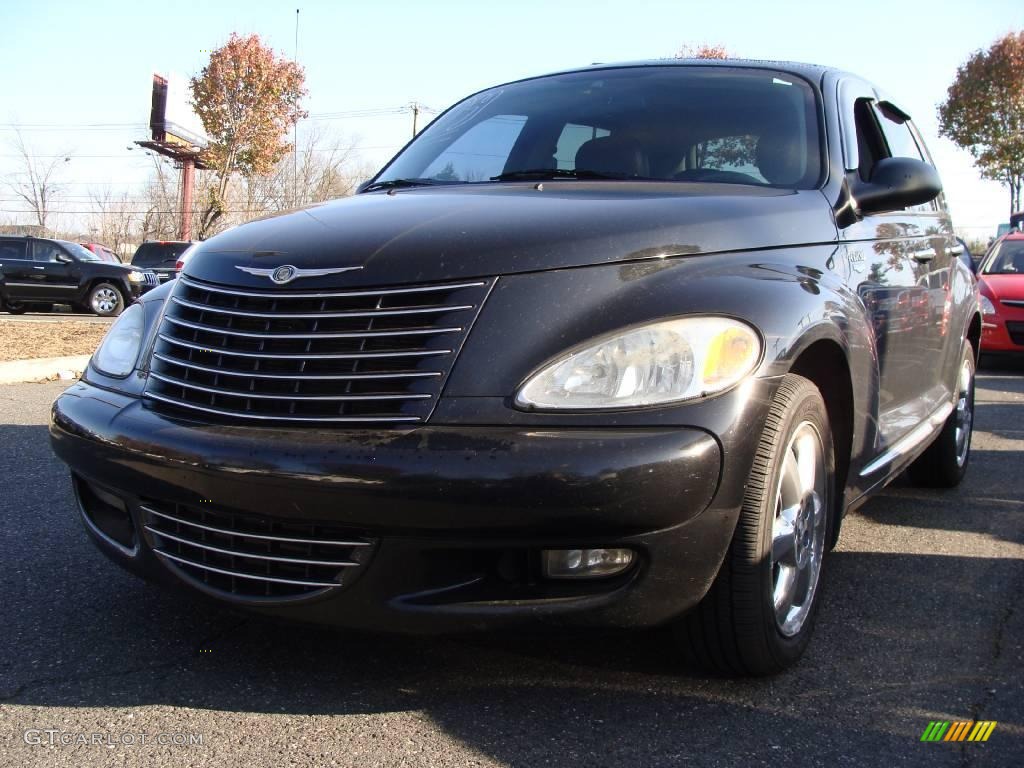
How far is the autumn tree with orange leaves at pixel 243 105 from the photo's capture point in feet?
115

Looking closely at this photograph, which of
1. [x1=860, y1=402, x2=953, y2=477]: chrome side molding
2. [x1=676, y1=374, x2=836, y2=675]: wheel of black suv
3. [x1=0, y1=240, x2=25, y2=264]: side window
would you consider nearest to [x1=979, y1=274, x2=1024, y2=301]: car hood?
[x1=860, y1=402, x2=953, y2=477]: chrome side molding

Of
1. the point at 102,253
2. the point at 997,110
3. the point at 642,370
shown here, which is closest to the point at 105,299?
the point at 102,253

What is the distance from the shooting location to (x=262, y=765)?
2.09m

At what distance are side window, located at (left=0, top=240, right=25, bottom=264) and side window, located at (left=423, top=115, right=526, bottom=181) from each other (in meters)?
18.4

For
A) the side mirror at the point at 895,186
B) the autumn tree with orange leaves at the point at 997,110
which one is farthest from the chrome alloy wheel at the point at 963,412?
the autumn tree with orange leaves at the point at 997,110

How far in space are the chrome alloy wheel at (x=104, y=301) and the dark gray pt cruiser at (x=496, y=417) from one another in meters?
18.4

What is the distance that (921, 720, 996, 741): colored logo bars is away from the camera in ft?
7.63

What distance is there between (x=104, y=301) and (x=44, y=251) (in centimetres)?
142

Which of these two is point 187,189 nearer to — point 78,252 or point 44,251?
point 78,252

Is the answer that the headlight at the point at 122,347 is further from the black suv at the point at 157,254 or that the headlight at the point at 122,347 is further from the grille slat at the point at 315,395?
the black suv at the point at 157,254

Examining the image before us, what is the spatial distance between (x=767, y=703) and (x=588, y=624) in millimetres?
550

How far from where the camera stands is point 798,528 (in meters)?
2.69

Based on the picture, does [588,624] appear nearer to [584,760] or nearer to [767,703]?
[584,760]

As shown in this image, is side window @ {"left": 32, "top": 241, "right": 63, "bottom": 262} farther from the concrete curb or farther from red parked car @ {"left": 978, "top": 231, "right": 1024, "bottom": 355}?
red parked car @ {"left": 978, "top": 231, "right": 1024, "bottom": 355}
